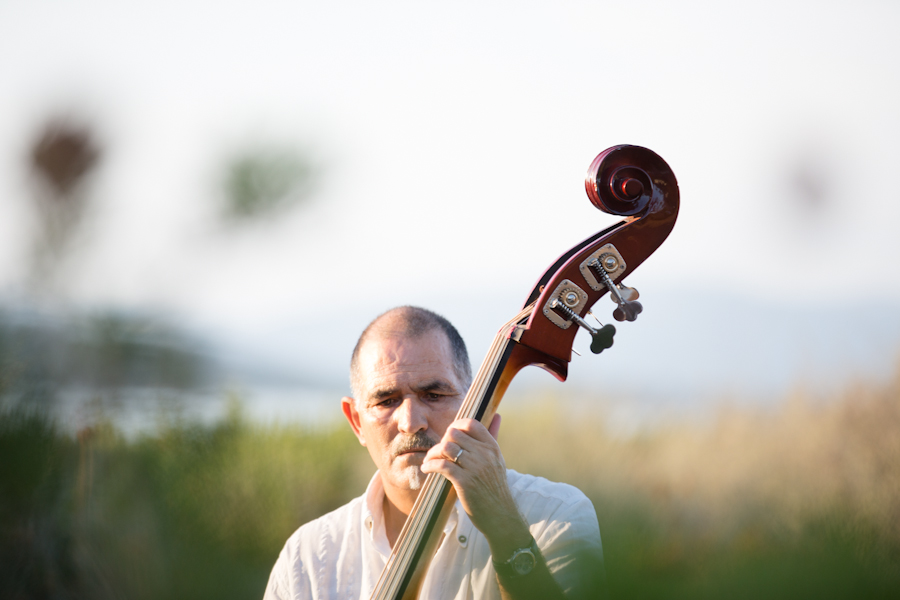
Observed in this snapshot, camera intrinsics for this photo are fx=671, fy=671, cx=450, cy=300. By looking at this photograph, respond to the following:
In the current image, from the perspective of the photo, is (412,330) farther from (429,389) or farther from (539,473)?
(539,473)

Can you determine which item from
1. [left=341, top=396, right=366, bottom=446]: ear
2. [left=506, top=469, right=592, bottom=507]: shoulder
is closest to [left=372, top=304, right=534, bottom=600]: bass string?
[left=506, top=469, right=592, bottom=507]: shoulder

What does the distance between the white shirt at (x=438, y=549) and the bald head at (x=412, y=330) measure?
0.35 metres

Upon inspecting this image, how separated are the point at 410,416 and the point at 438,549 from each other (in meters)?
0.41

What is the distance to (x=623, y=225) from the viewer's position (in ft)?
4.96

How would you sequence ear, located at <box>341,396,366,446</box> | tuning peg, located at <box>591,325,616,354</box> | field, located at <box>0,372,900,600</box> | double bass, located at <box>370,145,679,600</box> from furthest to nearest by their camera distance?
1. field, located at <box>0,372,900,600</box>
2. ear, located at <box>341,396,366,446</box>
3. double bass, located at <box>370,145,679,600</box>
4. tuning peg, located at <box>591,325,616,354</box>

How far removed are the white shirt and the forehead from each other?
1.23 ft

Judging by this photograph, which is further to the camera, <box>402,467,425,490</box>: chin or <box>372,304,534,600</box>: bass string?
<box>402,467,425,490</box>: chin

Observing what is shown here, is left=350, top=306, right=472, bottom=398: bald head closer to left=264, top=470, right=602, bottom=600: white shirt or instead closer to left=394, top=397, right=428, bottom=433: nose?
left=394, top=397, right=428, bottom=433: nose

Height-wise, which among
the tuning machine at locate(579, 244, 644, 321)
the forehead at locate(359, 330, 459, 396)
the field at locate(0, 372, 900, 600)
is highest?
the tuning machine at locate(579, 244, 644, 321)

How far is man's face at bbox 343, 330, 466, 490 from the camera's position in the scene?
1.86m

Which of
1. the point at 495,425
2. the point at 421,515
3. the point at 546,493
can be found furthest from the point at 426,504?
the point at 546,493

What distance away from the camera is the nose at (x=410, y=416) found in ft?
6.08

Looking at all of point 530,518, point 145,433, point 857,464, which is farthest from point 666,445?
point 145,433

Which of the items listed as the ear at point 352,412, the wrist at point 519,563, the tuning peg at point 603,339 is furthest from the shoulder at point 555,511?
the tuning peg at point 603,339
